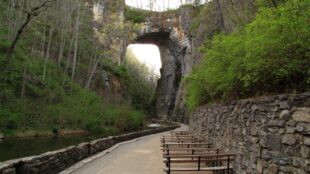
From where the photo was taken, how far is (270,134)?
5.38 meters

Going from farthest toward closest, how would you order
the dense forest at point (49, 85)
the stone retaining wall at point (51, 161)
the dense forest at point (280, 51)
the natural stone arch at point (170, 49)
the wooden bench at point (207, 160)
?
the natural stone arch at point (170, 49)
the dense forest at point (49, 85)
the wooden bench at point (207, 160)
the stone retaining wall at point (51, 161)
the dense forest at point (280, 51)

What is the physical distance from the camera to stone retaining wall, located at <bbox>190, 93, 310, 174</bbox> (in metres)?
4.41

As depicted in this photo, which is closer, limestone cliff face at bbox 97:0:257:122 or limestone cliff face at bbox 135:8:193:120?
limestone cliff face at bbox 97:0:257:122

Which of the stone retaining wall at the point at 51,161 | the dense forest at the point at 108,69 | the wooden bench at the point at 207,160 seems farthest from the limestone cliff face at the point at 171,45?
the wooden bench at the point at 207,160

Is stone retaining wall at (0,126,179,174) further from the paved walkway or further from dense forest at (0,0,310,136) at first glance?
dense forest at (0,0,310,136)

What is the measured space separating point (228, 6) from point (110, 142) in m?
8.84

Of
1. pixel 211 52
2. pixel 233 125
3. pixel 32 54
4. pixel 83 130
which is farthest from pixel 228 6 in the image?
pixel 32 54

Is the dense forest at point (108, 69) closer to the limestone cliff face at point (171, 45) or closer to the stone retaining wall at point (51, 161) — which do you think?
the limestone cliff face at point (171, 45)

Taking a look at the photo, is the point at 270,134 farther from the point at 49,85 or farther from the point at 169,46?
the point at 169,46

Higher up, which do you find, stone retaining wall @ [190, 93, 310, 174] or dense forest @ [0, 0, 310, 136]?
dense forest @ [0, 0, 310, 136]

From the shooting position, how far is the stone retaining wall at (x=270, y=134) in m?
4.41

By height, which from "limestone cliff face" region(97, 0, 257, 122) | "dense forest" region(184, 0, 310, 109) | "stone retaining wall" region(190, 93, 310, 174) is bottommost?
"stone retaining wall" region(190, 93, 310, 174)

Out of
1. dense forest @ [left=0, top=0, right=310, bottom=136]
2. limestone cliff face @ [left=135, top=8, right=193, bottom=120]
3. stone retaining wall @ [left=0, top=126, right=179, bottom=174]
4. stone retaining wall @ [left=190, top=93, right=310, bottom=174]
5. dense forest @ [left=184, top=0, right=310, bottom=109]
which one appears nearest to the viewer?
stone retaining wall @ [left=190, top=93, right=310, bottom=174]

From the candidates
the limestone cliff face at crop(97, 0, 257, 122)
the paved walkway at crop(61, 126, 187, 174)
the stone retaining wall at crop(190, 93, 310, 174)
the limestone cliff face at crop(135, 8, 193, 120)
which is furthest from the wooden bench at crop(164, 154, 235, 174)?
the limestone cliff face at crop(135, 8, 193, 120)
